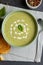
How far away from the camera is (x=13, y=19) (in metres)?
1.08

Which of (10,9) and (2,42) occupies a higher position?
(10,9)

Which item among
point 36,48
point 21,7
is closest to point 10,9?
point 21,7

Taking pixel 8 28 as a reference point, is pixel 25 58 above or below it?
below

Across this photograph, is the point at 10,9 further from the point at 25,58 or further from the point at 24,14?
the point at 25,58

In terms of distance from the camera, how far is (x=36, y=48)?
1120 mm

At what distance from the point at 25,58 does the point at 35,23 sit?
0.13m

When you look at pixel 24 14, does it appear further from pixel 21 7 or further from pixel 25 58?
pixel 25 58

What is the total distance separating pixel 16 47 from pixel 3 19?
0.33ft

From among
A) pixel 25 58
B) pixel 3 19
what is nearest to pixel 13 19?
pixel 3 19

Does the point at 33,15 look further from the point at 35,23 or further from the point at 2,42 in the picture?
the point at 2,42

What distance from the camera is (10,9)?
111 centimetres

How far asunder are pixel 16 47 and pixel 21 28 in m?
0.07

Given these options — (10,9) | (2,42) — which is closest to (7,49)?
(2,42)

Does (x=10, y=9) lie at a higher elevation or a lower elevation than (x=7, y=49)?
higher
